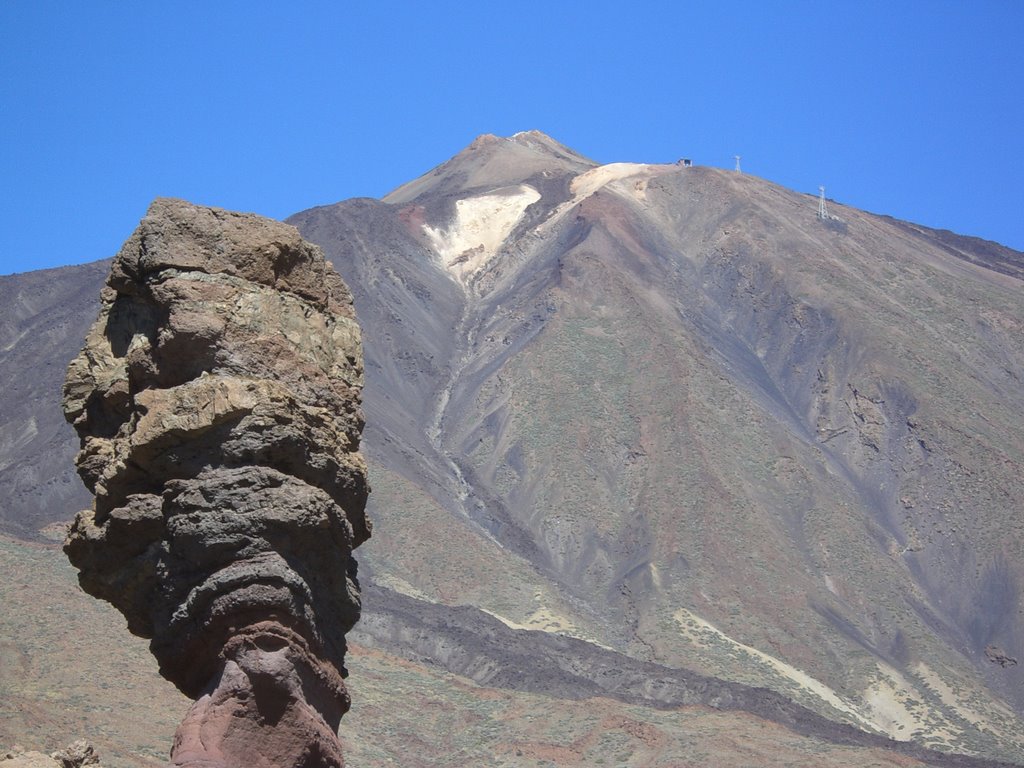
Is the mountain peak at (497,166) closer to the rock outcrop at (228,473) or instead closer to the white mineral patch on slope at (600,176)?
the white mineral patch on slope at (600,176)

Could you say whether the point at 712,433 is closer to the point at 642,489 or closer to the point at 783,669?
the point at 642,489

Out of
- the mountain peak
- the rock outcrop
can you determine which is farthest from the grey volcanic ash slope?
the rock outcrop

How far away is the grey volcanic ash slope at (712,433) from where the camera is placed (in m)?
64.8

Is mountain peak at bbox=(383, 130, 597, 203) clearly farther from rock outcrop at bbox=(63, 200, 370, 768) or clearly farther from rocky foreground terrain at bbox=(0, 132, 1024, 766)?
rock outcrop at bbox=(63, 200, 370, 768)

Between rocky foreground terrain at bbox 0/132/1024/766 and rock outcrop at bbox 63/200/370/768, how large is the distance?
1745cm

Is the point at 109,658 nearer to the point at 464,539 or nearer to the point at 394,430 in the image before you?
the point at 464,539

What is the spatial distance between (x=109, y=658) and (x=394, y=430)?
1732 inches

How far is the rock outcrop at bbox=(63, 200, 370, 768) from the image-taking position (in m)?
10.6

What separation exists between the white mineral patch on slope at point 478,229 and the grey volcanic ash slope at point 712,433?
27 cm

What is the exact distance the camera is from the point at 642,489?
77.1 meters

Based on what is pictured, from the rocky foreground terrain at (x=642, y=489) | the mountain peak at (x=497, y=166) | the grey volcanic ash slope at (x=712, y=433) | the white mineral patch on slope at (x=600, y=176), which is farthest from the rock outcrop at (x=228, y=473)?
the mountain peak at (x=497, y=166)

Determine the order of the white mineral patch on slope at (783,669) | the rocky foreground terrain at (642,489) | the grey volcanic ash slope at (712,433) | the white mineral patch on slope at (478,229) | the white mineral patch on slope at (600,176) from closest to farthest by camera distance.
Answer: the rocky foreground terrain at (642,489), the white mineral patch on slope at (783,669), the grey volcanic ash slope at (712,433), the white mineral patch on slope at (478,229), the white mineral patch on slope at (600,176)

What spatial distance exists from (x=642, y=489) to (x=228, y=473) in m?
67.0

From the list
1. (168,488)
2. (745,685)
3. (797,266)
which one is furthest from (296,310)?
(797,266)
